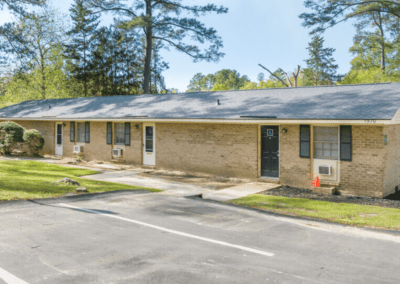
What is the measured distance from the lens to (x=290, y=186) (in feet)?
41.3

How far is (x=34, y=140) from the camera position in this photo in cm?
2050

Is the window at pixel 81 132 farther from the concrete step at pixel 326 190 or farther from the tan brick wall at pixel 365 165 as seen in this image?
the tan brick wall at pixel 365 165

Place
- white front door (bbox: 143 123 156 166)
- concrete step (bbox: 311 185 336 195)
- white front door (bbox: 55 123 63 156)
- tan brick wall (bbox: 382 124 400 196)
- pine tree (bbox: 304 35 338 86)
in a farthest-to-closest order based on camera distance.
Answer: pine tree (bbox: 304 35 338 86), white front door (bbox: 55 123 63 156), white front door (bbox: 143 123 156 166), concrete step (bbox: 311 185 336 195), tan brick wall (bbox: 382 124 400 196)

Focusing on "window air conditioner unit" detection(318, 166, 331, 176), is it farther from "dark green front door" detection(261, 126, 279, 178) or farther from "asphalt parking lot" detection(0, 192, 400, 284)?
"asphalt parking lot" detection(0, 192, 400, 284)

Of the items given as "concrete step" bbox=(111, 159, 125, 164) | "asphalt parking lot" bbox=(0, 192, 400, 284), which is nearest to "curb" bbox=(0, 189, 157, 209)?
"asphalt parking lot" bbox=(0, 192, 400, 284)

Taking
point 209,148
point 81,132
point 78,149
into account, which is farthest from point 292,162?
point 81,132

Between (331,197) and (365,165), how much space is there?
1.50m

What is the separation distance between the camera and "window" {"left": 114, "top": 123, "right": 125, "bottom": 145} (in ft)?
59.6

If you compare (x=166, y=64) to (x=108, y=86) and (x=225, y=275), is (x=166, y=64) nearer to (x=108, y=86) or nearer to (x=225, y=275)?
(x=108, y=86)

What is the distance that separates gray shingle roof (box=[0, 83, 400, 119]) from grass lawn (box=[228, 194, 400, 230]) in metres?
2.92

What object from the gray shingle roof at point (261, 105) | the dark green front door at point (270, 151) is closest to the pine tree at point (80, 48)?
the gray shingle roof at point (261, 105)

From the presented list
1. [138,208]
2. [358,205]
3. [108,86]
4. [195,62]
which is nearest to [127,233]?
[138,208]

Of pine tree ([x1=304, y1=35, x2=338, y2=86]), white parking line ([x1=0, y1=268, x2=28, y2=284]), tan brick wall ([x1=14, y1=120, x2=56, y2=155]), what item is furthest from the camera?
pine tree ([x1=304, y1=35, x2=338, y2=86])

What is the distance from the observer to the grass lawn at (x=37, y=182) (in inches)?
385
